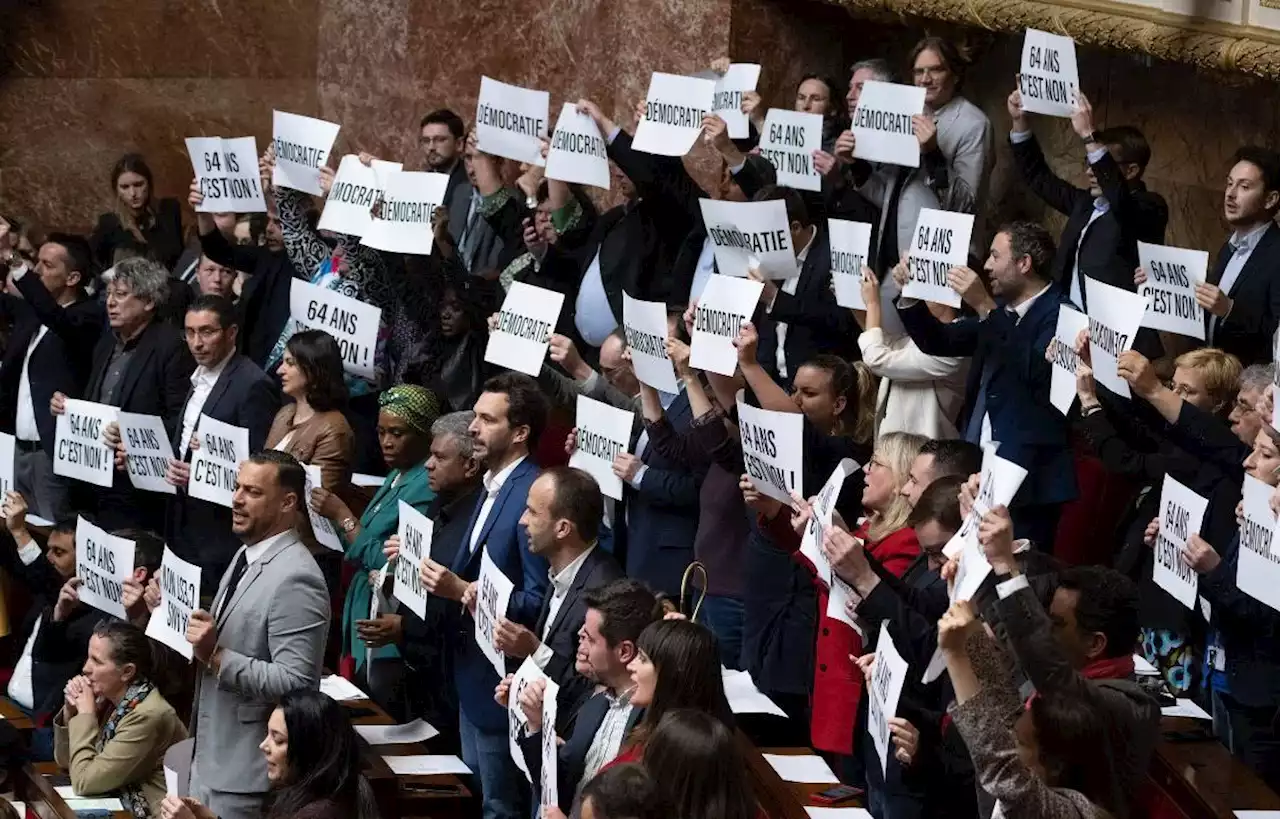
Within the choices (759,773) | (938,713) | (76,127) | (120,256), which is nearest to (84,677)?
(759,773)

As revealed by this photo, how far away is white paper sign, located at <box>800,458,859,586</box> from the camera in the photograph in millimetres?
6613

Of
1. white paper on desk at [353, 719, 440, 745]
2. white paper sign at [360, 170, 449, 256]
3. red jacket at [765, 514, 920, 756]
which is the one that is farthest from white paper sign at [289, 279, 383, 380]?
red jacket at [765, 514, 920, 756]

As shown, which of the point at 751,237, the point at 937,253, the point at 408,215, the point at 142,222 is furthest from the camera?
the point at 142,222

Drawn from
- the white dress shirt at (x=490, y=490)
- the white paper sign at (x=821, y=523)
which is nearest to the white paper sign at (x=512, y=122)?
the white dress shirt at (x=490, y=490)

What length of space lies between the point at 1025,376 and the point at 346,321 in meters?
2.89

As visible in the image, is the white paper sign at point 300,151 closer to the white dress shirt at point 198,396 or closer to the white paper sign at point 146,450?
the white dress shirt at point 198,396

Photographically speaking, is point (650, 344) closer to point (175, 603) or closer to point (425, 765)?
point (425, 765)

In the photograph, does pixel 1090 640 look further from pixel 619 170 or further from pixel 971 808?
pixel 619 170

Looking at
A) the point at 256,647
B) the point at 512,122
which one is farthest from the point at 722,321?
the point at 512,122

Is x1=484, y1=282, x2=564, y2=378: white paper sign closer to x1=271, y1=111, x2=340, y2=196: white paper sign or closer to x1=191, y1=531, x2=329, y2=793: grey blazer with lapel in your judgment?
x1=271, y1=111, x2=340, y2=196: white paper sign

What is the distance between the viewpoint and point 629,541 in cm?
855

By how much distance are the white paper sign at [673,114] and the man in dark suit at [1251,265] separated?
7.39 ft

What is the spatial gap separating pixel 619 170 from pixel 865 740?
13.0ft

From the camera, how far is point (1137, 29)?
960 cm
